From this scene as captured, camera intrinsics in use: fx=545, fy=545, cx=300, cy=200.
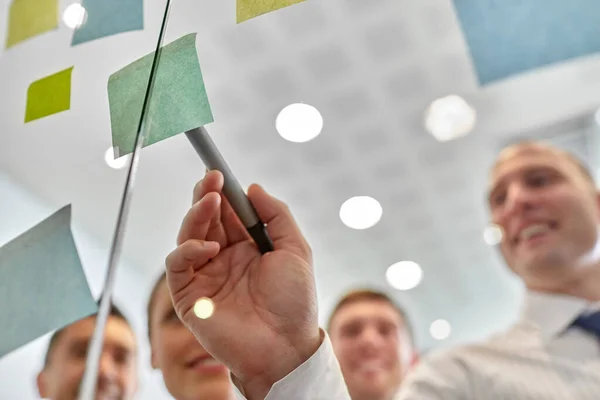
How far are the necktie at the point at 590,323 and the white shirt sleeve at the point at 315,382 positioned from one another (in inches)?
6.4

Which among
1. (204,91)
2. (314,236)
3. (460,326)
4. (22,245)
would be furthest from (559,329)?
(22,245)

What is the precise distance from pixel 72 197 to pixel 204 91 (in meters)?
0.17

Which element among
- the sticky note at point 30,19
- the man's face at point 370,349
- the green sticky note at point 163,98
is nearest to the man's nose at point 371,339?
the man's face at point 370,349

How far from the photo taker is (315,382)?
0.39 metres

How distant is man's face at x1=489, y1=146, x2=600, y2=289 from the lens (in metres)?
0.37

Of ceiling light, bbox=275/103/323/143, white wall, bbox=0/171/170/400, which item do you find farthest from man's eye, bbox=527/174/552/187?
white wall, bbox=0/171/170/400

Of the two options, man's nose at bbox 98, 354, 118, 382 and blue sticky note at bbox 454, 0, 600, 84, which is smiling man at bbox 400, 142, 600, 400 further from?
man's nose at bbox 98, 354, 118, 382

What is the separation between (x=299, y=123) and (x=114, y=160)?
0.59 feet

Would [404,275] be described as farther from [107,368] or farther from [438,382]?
[107,368]

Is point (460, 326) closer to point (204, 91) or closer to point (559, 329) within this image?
point (559, 329)

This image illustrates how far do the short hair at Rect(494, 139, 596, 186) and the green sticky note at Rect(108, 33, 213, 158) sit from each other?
0.85 feet

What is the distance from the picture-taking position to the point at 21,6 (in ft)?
1.98

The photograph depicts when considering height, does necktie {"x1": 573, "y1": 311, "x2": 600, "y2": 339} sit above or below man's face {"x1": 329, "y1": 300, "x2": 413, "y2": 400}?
below

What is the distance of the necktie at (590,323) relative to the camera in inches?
13.8
